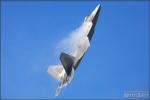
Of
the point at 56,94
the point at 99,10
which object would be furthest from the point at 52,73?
the point at 99,10

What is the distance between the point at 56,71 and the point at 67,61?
1593cm

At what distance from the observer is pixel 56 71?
11794 cm

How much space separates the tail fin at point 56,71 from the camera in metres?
117

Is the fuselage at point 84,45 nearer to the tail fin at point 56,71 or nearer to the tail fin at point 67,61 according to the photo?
the tail fin at point 67,61

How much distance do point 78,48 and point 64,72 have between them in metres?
8.78

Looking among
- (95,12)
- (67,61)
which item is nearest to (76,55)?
(67,61)

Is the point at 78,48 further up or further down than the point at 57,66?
further up

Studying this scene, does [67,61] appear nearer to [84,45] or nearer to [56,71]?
[84,45]

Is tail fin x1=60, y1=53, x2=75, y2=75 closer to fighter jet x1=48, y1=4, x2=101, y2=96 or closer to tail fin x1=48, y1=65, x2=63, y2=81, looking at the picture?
fighter jet x1=48, y1=4, x2=101, y2=96

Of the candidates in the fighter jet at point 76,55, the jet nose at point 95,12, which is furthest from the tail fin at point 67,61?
the jet nose at point 95,12

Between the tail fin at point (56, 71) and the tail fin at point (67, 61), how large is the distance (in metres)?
12.6

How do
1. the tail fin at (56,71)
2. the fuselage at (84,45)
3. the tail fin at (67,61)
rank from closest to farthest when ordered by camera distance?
the tail fin at (67,61) → the fuselage at (84,45) → the tail fin at (56,71)

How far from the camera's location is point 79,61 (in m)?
104

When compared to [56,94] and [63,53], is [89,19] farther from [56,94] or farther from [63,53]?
[56,94]
